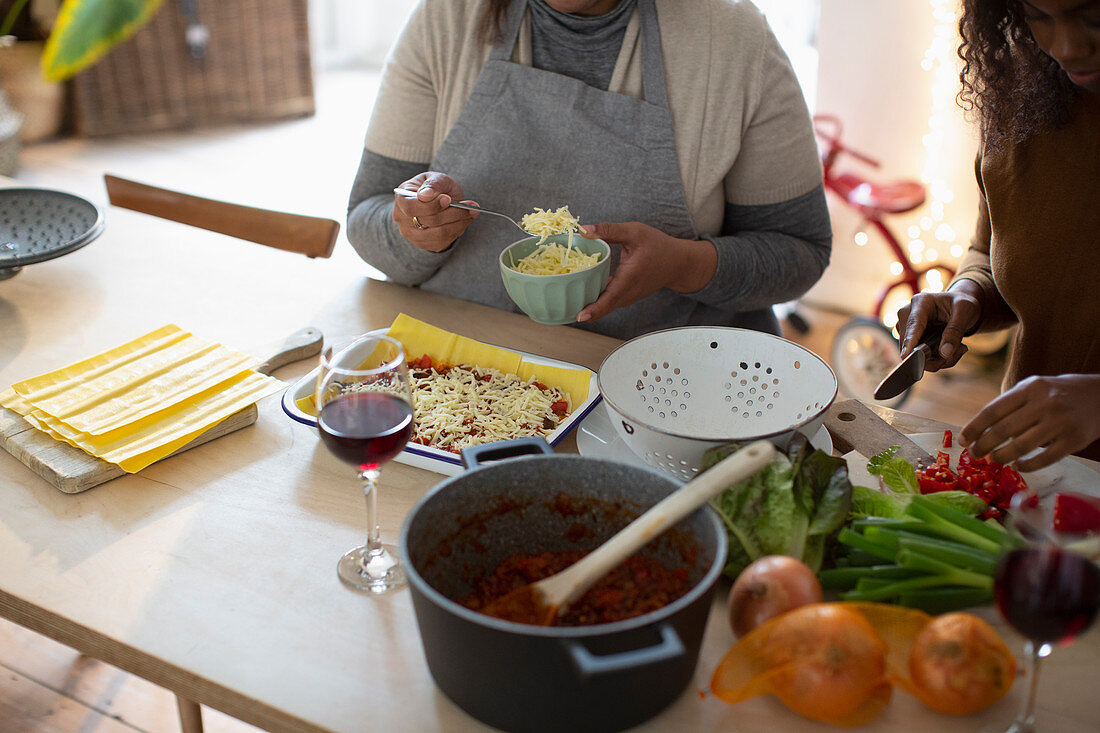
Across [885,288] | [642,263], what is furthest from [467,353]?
[885,288]

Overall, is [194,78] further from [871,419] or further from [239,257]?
[871,419]

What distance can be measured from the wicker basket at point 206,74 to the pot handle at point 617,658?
4.54 m

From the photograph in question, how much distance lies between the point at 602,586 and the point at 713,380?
48cm

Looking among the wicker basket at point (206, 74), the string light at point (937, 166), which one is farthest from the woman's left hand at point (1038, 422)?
the wicker basket at point (206, 74)

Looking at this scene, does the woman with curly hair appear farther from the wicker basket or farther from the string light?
the wicker basket

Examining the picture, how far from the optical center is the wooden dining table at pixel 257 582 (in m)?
0.81

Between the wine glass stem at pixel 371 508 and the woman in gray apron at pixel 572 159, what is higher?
the woman in gray apron at pixel 572 159

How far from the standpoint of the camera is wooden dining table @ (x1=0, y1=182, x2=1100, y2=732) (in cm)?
81

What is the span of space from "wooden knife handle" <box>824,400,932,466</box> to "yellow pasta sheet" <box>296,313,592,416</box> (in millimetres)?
344

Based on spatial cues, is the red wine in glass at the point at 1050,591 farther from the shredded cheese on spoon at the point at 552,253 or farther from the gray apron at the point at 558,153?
the gray apron at the point at 558,153

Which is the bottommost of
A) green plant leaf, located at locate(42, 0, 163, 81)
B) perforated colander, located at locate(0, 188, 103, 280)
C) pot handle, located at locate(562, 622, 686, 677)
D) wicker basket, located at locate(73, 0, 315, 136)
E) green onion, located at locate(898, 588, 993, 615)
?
wicker basket, located at locate(73, 0, 315, 136)

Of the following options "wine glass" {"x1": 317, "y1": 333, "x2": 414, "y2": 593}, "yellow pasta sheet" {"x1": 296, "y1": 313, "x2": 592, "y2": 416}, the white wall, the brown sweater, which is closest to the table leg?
"wine glass" {"x1": 317, "y1": 333, "x2": 414, "y2": 593}

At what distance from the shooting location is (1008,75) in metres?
1.31

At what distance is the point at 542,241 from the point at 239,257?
714 mm
